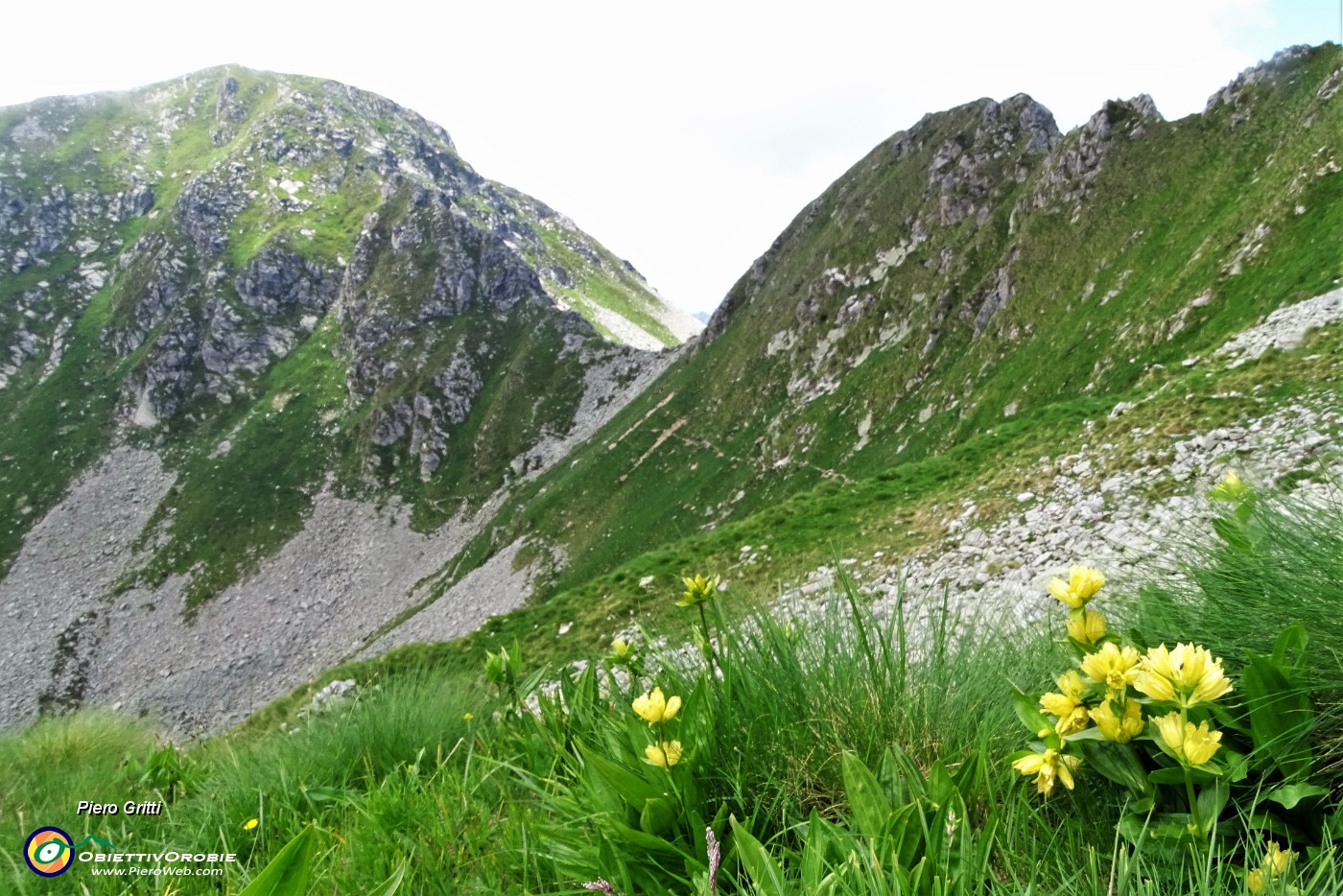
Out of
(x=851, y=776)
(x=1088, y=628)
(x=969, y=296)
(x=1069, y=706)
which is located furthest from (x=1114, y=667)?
(x=969, y=296)

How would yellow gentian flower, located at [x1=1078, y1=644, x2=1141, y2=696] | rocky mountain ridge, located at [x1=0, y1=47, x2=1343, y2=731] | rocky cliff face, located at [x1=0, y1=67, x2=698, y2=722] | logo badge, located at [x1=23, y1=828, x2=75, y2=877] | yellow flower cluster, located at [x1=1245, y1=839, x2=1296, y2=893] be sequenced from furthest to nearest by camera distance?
rocky cliff face, located at [x1=0, y1=67, x2=698, y2=722] → rocky mountain ridge, located at [x1=0, y1=47, x2=1343, y2=731] → logo badge, located at [x1=23, y1=828, x2=75, y2=877] → yellow gentian flower, located at [x1=1078, y1=644, x2=1141, y2=696] → yellow flower cluster, located at [x1=1245, y1=839, x2=1296, y2=893]

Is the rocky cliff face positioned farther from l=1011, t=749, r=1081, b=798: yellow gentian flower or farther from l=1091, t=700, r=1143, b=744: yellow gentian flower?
l=1091, t=700, r=1143, b=744: yellow gentian flower

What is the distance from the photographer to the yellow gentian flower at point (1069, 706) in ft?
6.29

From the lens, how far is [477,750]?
162 inches

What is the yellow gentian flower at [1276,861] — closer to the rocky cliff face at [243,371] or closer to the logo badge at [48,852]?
the logo badge at [48,852]

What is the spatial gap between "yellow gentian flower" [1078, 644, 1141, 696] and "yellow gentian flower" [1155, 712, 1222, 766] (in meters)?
0.12

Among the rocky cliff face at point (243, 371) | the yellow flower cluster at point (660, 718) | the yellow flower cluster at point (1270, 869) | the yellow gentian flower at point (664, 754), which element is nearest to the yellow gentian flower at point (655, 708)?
the yellow flower cluster at point (660, 718)

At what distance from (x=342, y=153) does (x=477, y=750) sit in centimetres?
20303

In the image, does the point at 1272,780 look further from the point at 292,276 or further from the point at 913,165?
the point at 292,276

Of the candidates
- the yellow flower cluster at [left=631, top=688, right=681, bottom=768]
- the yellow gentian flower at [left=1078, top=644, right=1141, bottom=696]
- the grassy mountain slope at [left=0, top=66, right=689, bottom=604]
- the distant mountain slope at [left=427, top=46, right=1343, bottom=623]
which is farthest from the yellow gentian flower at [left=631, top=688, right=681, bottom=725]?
the grassy mountain slope at [left=0, top=66, right=689, bottom=604]

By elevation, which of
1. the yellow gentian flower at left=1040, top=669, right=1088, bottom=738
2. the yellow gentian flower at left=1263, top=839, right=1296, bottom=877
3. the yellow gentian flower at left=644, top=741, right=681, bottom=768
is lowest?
the yellow gentian flower at left=1263, top=839, right=1296, bottom=877

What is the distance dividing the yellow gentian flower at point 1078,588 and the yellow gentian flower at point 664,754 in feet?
4.83

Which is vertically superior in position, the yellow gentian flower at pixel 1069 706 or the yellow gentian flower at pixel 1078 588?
the yellow gentian flower at pixel 1078 588

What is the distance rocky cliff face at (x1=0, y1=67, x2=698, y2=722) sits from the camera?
8462 cm
